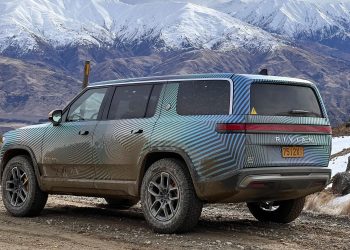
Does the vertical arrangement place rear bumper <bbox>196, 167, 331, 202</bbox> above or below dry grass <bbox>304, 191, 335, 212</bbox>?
above

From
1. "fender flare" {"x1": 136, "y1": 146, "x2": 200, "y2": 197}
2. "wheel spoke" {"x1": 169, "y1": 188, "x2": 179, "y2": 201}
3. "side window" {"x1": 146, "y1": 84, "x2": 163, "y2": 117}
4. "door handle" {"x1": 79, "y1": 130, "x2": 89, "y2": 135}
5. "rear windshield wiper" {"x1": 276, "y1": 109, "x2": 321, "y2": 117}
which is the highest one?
"side window" {"x1": 146, "y1": 84, "x2": 163, "y2": 117}

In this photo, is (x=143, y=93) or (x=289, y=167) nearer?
(x=289, y=167)

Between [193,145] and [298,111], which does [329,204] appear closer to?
[298,111]

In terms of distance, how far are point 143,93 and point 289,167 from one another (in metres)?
2.16

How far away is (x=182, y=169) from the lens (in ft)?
24.9

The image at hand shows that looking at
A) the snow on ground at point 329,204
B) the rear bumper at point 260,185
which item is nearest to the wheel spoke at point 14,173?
the rear bumper at point 260,185

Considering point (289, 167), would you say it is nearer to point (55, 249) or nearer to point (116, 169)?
point (116, 169)

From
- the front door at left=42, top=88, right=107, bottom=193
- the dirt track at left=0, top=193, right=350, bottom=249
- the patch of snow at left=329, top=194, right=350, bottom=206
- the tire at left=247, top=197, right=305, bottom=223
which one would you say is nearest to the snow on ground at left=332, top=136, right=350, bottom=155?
the patch of snow at left=329, top=194, right=350, bottom=206

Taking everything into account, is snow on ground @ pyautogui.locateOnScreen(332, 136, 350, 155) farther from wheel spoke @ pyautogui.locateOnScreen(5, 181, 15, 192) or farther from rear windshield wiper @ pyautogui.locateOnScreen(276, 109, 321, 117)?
wheel spoke @ pyautogui.locateOnScreen(5, 181, 15, 192)

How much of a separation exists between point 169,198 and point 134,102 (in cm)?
148

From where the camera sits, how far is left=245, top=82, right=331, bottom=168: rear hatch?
24.0 feet

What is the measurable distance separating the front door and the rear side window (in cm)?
145

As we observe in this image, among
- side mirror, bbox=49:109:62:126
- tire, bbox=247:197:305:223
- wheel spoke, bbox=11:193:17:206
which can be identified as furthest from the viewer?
wheel spoke, bbox=11:193:17:206

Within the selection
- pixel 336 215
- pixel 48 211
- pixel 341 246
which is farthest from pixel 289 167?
pixel 48 211
